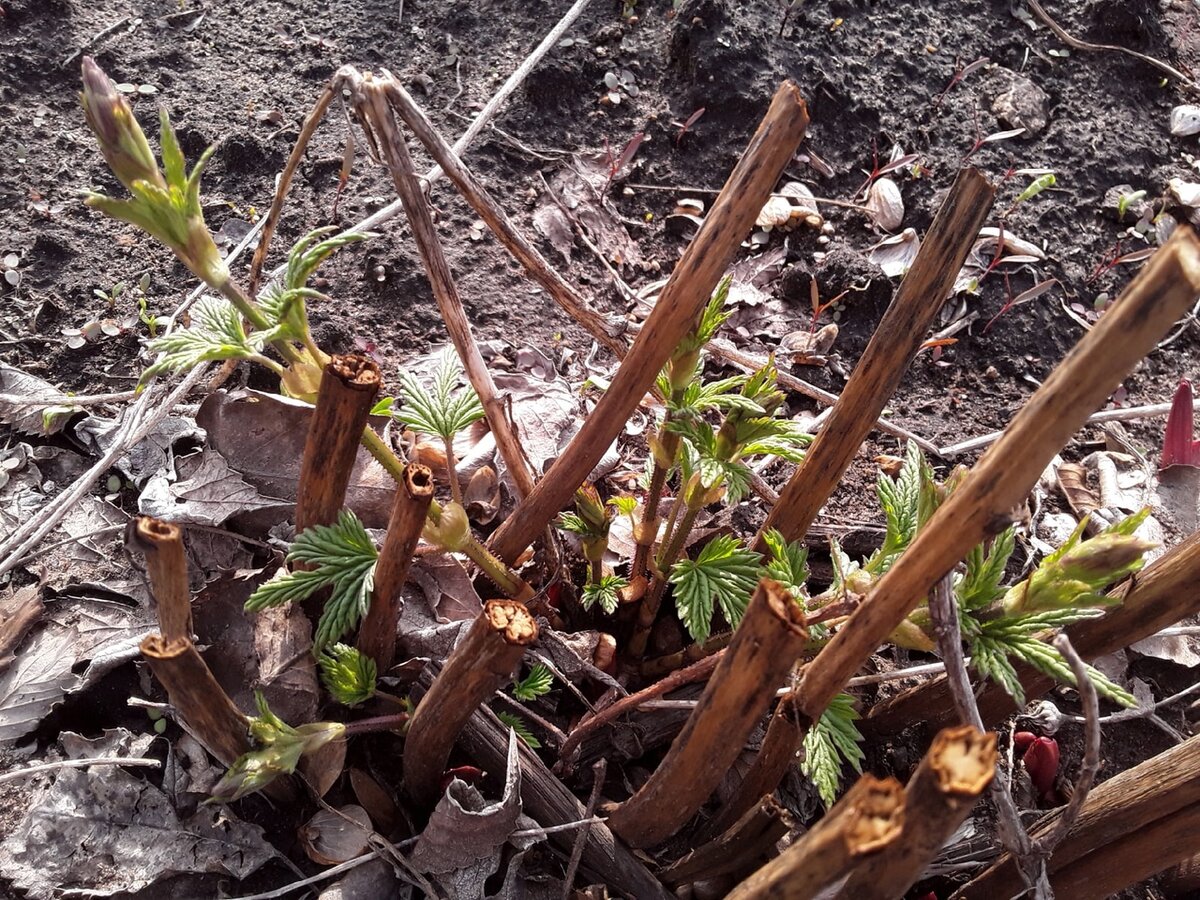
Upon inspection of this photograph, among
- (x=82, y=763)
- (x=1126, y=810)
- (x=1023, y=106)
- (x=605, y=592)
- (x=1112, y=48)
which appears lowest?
(x=82, y=763)

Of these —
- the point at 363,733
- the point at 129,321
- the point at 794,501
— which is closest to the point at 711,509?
the point at 794,501

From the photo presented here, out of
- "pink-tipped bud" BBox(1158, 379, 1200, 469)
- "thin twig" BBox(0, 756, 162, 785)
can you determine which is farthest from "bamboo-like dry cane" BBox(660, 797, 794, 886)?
"pink-tipped bud" BBox(1158, 379, 1200, 469)

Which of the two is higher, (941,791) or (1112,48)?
(1112,48)

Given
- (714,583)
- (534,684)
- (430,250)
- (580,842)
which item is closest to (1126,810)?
(714,583)

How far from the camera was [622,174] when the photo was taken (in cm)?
286

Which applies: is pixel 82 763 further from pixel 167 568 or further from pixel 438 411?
pixel 438 411

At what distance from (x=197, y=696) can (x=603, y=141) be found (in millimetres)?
2286

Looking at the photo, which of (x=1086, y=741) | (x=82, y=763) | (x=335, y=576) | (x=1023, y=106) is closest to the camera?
(x=1086, y=741)

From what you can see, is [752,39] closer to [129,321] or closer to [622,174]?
[622,174]

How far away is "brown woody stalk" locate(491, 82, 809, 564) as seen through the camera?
110 centimetres

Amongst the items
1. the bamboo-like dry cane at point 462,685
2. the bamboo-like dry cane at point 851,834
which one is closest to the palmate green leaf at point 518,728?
the bamboo-like dry cane at point 462,685

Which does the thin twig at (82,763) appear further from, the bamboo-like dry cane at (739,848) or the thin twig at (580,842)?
the bamboo-like dry cane at (739,848)

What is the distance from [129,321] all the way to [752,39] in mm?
2217

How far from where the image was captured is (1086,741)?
109 centimetres
